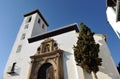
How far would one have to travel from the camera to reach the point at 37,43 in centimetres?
1531

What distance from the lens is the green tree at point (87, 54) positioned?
29.7 ft

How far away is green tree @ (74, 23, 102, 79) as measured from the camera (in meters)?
9.06

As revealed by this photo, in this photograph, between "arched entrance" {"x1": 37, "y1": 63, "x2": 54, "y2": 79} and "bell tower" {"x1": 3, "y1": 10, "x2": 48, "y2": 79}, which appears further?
"bell tower" {"x1": 3, "y1": 10, "x2": 48, "y2": 79}

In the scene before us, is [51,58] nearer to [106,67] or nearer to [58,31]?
[58,31]

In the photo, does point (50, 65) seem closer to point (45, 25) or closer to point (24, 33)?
point (24, 33)

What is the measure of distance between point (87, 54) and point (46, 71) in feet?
16.8

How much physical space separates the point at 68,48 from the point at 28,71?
5154 millimetres

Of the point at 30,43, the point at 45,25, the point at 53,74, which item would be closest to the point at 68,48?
the point at 53,74

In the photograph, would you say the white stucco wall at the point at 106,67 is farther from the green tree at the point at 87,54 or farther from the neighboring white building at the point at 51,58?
the green tree at the point at 87,54

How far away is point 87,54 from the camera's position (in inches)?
371

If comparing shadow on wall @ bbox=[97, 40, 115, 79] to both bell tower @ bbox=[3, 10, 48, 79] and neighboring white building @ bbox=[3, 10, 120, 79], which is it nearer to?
neighboring white building @ bbox=[3, 10, 120, 79]

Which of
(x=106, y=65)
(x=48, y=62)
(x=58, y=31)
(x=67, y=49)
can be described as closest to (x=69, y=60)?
(x=67, y=49)

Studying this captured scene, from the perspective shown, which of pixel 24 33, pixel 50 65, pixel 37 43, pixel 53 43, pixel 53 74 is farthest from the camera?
pixel 24 33

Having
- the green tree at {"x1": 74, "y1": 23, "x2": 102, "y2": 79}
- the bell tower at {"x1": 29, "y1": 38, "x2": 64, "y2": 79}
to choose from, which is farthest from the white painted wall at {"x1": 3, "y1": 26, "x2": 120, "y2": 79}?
the green tree at {"x1": 74, "y1": 23, "x2": 102, "y2": 79}
